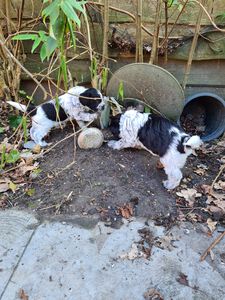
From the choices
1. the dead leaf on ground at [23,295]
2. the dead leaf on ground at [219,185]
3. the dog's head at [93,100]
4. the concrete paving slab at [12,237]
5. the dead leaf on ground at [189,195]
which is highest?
the dog's head at [93,100]

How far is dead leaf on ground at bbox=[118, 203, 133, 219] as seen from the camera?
2.83m

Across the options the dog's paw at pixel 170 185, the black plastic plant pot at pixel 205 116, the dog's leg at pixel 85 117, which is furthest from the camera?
the black plastic plant pot at pixel 205 116

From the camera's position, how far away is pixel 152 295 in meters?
2.15

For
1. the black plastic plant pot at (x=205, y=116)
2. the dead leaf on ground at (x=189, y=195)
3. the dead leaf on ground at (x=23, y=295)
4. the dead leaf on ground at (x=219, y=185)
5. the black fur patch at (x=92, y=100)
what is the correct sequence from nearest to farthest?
the dead leaf on ground at (x=23, y=295) → the dead leaf on ground at (x=189, y=195) → the dead leaf on ground at (x=219, y=185) → the black fur patch at (x=92, y=100) → the black plastic plant pot at (x=205, y=116)

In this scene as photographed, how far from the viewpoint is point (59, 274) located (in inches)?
90.4

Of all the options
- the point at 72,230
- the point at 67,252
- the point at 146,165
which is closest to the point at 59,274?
the point at 67,252

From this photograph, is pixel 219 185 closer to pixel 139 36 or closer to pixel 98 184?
pixel 98 184

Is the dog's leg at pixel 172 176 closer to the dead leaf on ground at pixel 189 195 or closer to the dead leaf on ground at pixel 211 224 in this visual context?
the dead leaf on ground at pixel 189 195

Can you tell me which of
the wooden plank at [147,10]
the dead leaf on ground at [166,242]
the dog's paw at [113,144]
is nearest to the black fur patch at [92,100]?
the dog's paw at [113,144]

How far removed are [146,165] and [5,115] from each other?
2331mm

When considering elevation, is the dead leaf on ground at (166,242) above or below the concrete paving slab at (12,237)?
above

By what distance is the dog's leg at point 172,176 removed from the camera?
3162 mm

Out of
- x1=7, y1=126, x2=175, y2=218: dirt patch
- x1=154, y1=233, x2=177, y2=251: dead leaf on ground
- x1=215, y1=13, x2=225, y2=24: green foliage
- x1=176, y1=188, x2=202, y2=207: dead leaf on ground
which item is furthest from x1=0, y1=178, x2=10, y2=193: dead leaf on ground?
x1=215, y1=13, x2=225, y2=24: green foliage

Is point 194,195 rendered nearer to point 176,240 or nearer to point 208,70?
point 176,240
